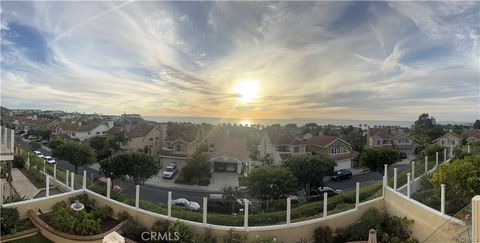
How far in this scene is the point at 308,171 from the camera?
14219mm

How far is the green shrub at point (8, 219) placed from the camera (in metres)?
6.39

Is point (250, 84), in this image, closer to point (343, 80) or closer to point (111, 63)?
point (343, 80)

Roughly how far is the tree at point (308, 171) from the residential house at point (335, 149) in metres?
8.16

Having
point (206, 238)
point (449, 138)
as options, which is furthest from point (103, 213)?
point (449, 138)

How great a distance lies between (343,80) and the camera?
16.9 meters

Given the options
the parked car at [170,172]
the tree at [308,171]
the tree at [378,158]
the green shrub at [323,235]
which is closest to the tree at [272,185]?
the tree at [308,171]

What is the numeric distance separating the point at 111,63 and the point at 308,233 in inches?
493

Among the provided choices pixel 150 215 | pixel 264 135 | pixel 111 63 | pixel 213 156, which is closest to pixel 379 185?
pixel 150 215

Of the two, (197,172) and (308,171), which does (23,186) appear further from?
(197,172)

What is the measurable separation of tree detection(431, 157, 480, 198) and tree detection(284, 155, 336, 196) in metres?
7.70

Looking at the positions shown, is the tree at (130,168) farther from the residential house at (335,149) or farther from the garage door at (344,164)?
the garage door at (344,164)

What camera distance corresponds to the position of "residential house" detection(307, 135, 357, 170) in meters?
22.9

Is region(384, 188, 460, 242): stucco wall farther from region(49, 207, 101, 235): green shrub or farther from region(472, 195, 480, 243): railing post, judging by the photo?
region(49, 207, 101, 235): green shrub

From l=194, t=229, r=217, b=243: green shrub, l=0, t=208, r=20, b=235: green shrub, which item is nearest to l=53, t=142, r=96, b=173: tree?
l=0, t=208, r=20, b=235: green shrub
